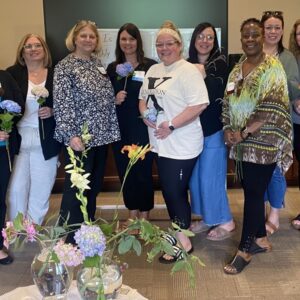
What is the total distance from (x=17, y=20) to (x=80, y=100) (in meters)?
2.20

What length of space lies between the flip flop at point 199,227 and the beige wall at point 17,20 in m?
2.54

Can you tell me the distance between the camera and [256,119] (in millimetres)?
2312

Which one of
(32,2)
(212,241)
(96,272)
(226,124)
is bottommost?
(212,241)

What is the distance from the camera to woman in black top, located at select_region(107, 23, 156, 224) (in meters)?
2.92

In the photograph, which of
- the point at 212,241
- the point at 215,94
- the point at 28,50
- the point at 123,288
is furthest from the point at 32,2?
the point at 123,288

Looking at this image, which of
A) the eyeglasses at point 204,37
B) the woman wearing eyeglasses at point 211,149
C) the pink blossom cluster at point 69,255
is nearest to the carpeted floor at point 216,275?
the woman wearing eyeglasses at point 211,149

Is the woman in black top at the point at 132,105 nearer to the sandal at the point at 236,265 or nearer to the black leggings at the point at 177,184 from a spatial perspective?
the black leggings at the point at 177,184

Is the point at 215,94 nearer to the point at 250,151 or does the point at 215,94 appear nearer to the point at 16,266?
the point at 250,151

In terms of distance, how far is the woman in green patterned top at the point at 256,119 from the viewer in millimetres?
2264

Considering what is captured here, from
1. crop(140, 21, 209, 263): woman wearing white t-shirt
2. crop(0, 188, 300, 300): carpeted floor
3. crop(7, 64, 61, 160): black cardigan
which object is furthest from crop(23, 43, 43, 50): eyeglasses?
crop(0, 188, 300, 300): carpeted floor

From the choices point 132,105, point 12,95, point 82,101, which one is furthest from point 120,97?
point 12,95

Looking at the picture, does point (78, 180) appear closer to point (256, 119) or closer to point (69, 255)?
point (69, 255)

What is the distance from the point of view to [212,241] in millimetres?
3035

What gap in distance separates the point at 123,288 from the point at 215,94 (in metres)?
1.65
